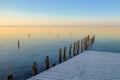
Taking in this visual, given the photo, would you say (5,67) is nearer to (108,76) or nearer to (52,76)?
(52,76)

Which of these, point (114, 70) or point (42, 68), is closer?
point (114, 70)

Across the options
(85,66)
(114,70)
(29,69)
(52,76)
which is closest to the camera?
(52,76)

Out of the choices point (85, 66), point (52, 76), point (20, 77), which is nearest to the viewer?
point (52, 76)

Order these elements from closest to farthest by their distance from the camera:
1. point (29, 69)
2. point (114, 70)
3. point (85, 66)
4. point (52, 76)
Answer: point (52, 76), point (114, 70), point (85, 66), point (29, 69)

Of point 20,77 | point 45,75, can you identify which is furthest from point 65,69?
point 20,77

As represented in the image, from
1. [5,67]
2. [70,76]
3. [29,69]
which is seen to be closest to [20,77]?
[29,69]

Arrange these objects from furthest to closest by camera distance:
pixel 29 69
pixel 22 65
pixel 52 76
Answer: pixel 22 65
pixel 29 69
pixel 52 76

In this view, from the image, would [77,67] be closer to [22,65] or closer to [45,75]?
[45,75]

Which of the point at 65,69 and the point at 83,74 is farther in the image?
the point at 65,69

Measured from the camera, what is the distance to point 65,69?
13.9m

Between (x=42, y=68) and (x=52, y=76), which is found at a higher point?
(x=52, y=76)

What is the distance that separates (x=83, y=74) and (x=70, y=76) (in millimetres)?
994

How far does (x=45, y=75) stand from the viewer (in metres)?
12.4

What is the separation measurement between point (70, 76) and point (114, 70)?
11.8 feet
